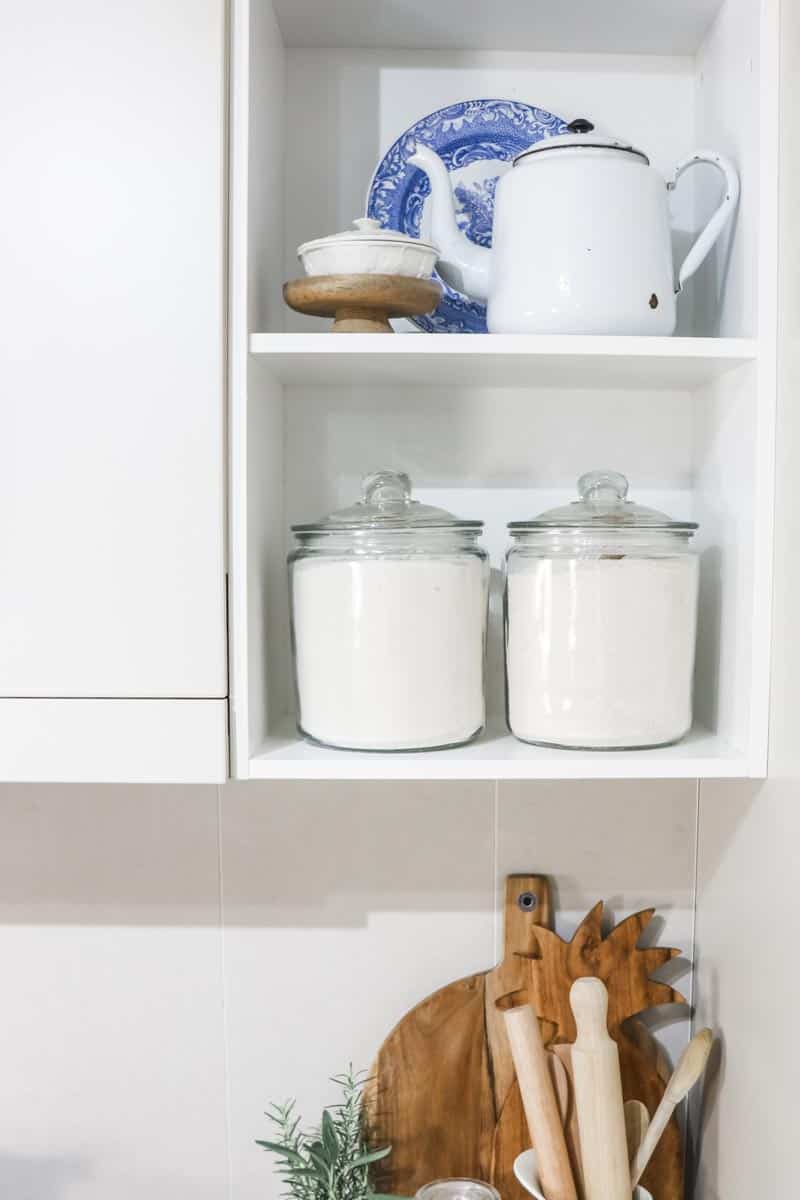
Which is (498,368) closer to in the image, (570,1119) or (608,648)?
(608,648)

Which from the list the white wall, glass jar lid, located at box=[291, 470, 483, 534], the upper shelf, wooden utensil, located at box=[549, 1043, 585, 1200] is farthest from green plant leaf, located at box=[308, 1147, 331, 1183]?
the upper shelf

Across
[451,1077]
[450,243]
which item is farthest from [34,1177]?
[450,243]

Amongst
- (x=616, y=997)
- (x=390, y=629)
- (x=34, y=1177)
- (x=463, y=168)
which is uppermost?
(x=463, y=168)

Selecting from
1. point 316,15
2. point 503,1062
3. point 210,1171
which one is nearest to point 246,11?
point 316,15

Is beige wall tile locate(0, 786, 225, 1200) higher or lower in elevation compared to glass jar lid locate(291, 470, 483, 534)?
lower

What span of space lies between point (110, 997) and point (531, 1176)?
466 mm

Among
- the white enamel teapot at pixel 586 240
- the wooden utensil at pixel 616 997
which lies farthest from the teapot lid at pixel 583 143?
the wooden utensil at pixel 616 997

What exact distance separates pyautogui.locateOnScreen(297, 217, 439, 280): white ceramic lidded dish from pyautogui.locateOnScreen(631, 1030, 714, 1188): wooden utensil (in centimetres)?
74

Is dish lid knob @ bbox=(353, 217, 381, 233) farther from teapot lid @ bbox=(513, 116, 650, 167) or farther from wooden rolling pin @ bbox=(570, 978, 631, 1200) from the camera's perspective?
wooden rolling pin @ bbox=(570, 978, 631, 1200)

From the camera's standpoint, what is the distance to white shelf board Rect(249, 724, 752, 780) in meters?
0.85

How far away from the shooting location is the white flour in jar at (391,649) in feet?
2.79

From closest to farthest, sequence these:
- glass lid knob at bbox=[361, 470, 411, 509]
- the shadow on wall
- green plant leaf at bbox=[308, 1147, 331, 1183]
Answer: glass lid knob at bbox=[361, 470, 411, 509] < green plant leaf at bbox=[308, 1147, 331, 1183] < the shadow on wall

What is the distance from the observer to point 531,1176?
3.30 feet

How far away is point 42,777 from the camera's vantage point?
0.83 meters
